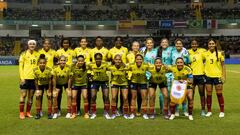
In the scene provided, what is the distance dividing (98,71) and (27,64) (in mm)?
2002

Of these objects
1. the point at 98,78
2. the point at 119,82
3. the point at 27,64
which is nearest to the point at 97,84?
the point at 98,78

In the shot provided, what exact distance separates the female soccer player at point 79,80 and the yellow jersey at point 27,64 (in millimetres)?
1133

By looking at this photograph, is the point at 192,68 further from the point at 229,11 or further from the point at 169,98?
the point at 229,11

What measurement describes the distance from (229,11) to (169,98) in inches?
1814

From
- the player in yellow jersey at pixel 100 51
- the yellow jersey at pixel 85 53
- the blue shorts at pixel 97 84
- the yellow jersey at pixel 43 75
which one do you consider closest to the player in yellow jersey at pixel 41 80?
the yellow jersey at pixel 43 75

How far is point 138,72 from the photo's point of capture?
9930mm

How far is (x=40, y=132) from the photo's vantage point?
819 centimetres

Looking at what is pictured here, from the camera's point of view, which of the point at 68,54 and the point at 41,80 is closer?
the point at 41,80

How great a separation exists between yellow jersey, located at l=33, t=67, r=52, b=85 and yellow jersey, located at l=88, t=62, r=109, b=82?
3.76 ft

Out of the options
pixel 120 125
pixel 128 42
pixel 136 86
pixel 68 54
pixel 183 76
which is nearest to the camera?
pixel 120 125

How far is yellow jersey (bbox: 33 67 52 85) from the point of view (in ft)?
32.3

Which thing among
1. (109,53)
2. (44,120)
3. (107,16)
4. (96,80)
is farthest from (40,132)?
(107,16)

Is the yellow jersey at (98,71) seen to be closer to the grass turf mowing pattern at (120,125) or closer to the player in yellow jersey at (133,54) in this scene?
the player in yellow jersey at (133,54)

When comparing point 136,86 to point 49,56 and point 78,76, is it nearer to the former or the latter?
point 78,76
